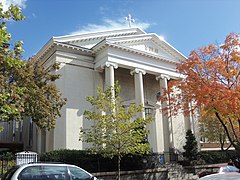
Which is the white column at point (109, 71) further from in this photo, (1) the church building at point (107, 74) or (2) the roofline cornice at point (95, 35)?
(2) the roofline cornice at point (95, 35)

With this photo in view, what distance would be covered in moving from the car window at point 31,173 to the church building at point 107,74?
45.0 feet

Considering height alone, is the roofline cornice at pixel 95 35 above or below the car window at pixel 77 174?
above

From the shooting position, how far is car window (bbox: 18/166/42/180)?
9262 millimetres

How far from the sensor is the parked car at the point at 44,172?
931 centimetres

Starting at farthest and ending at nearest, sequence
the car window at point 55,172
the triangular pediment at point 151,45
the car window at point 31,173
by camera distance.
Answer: the triangular pediment at point 151,45, the car window at point 55,172, the car window at point 31,173

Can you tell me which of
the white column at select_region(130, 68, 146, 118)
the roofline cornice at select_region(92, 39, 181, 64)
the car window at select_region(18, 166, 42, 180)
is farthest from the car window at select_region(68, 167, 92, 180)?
the roofline cornice at select_region(92, 39, 181, 64)

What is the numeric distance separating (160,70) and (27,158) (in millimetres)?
16811

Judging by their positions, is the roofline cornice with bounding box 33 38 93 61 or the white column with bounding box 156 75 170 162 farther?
the white column with bounding box 156 75 170 162

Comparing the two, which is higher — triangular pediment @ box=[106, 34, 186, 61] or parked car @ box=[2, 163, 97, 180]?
triangular pediment @ box=[106, 34, 186, 61]

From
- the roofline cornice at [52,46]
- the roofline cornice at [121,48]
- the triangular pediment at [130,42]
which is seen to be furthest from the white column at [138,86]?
the roofline cornice at [52,46]

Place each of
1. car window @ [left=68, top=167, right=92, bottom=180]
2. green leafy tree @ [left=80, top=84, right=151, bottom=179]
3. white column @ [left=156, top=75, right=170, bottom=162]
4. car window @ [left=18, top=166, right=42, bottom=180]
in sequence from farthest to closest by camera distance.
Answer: white column @ [left=156, top=75, right=170, bottom=162], green leafy tree @ [left=80, top=84, right=151, bottom=179], car window @ [left=68, top=167, right=92, bottom=180], car window @ [left=18, top=166, right=42, bottom=180]

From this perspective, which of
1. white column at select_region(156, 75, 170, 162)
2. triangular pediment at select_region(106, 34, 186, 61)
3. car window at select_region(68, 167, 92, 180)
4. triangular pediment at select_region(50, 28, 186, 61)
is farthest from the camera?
white column at select_region(156, 75, 170, 162)

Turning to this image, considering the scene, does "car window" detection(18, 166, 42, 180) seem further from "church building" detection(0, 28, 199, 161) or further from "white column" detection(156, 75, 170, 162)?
"white column" detection(156, 75, 170, 162)

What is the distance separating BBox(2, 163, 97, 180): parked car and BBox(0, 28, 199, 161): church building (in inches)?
525
